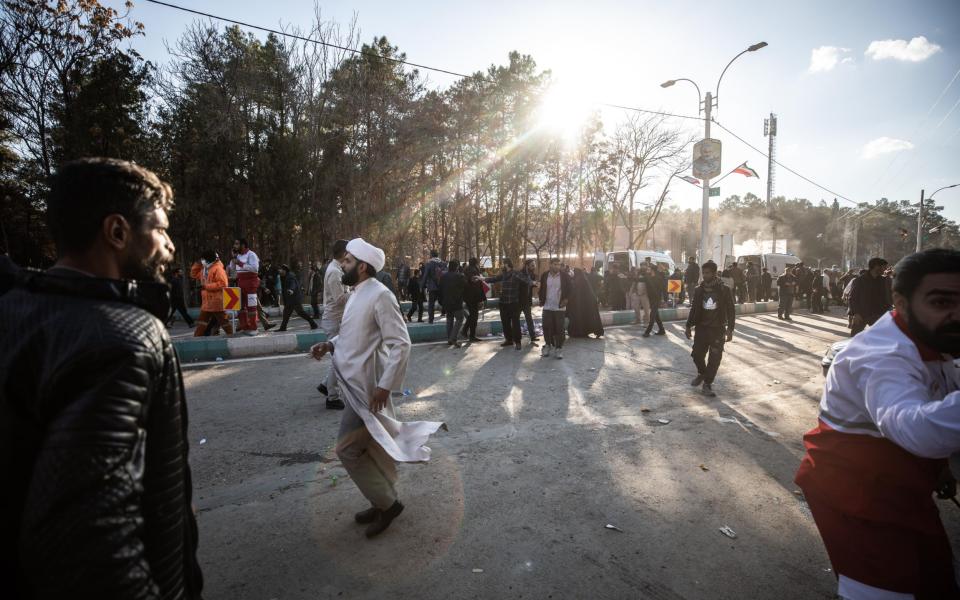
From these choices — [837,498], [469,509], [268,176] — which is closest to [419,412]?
[469,509]

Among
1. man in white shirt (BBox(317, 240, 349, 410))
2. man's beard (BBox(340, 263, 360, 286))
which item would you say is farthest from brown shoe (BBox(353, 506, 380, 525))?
man in white shirt (BBox(317, 240, 349, 410))

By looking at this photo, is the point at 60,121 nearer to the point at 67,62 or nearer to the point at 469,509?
the point at 67,62

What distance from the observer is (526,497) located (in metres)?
3.52

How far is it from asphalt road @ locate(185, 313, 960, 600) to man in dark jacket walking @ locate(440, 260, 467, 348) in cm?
323

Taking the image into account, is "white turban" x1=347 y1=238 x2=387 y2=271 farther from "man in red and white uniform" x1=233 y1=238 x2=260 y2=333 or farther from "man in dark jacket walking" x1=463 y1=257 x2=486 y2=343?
"man in red and white uniform" x1=233 y1=238 x2=260 y2=333

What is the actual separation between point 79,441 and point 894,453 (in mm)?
2339

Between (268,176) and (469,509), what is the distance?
20859 mm

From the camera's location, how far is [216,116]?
19.6m

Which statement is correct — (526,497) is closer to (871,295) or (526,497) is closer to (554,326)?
(554,326)

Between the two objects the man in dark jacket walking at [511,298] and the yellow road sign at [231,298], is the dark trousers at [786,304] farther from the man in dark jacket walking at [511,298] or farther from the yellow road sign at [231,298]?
the yellow road sign at [231,298]

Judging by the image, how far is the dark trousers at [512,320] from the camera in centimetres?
988

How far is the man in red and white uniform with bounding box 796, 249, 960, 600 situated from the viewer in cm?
158

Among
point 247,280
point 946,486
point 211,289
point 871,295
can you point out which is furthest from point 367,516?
point 871,295

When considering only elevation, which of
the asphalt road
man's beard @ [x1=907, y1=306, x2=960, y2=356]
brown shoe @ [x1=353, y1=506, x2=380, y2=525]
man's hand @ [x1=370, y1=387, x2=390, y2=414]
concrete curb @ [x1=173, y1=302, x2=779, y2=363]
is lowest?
the asphalt road
